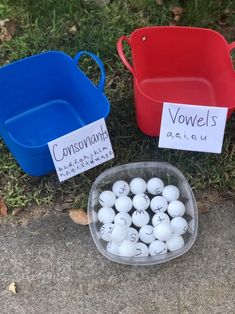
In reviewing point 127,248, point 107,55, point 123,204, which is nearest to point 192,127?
point 123,204

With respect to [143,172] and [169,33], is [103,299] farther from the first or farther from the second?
[169,33]

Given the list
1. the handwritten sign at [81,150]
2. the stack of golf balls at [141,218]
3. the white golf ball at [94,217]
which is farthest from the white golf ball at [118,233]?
the handwritten sign at [81,150]

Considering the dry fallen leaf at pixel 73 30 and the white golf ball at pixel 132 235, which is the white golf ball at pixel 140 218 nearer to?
the white golf ball at pixel 132 235

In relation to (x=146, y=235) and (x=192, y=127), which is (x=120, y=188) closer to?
(x=146, y=235)

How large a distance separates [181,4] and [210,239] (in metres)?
1.02

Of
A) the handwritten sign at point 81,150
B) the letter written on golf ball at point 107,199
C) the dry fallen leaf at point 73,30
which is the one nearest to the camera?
the handwritten sign at point 81,150

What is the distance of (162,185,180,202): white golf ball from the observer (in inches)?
59.7

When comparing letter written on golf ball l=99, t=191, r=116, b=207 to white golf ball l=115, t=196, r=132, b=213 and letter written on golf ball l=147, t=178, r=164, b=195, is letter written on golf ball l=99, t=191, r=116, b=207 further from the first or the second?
letter written on golf ball l=147, t=178, r=164, b=195

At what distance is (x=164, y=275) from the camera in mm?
1470

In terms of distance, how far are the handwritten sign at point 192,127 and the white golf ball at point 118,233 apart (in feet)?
0.99

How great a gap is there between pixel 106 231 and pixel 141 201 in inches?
5.9

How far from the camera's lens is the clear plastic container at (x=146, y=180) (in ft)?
4.75

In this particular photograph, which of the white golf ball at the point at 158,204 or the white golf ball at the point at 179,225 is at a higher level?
the white golf ball at the point at 158,204

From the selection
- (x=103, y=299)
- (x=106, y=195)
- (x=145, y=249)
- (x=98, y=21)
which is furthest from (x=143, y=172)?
(x=98, y=21)
